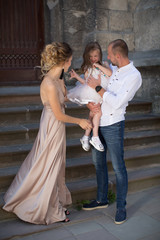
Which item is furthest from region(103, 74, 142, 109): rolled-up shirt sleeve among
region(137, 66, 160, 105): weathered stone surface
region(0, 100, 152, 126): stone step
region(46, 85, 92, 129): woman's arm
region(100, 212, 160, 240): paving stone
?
region(137, 66, 160, 105): weathered stone surface

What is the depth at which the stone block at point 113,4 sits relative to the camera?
604 cm

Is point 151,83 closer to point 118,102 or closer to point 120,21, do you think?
point 120,21

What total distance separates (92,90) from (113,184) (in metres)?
1.49

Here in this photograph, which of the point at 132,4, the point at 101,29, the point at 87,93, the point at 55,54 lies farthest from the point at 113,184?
the point at 132,4

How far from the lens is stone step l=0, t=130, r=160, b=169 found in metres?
3.97

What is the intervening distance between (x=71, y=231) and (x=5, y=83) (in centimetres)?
444

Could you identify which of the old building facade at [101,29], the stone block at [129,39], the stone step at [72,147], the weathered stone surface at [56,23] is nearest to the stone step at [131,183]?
the stone step at [72,147]

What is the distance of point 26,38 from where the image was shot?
21.9 feet

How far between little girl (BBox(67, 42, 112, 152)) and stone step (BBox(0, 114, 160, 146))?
117cm

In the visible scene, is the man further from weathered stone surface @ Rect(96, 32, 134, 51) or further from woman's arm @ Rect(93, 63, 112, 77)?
weathered stone surface @ Rect(96, 32, 134, 51)

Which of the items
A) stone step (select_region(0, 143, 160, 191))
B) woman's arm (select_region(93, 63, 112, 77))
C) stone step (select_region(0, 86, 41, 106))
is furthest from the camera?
stone step (select_region(0, 86, 41, 106))

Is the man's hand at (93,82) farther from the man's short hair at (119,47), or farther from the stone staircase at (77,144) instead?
the stone staircase at (77,144)

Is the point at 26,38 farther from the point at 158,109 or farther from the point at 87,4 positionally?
the point at 158,109

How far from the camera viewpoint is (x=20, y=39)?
261 inches
